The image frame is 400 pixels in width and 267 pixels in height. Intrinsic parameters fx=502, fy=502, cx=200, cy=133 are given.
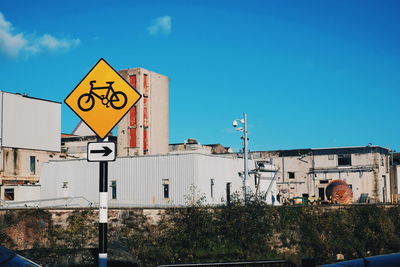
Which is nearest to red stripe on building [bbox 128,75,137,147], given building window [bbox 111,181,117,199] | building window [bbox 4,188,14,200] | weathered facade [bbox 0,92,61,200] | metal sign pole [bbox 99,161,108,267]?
building window [bbox 111,181,117,199]

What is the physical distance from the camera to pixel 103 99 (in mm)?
8516

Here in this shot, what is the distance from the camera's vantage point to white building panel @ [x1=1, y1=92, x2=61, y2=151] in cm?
5209

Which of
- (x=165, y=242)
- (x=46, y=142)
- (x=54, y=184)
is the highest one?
(x=46, y=142)

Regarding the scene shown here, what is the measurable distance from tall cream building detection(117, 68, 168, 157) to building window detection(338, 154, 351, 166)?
77.2 feet

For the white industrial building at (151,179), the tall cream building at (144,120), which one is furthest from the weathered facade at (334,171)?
the tall cream building at (144,120)

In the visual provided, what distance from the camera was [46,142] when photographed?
55812mm

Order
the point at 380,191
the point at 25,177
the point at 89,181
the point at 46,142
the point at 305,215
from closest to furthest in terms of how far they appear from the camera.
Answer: the point at 305,215 → the point at 89,181 → the point at 25,177 → the point at 46,142 → the point at 380,191

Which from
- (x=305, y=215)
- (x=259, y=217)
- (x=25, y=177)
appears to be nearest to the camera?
(x=259, y=217)

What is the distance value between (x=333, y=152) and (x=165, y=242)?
119ft

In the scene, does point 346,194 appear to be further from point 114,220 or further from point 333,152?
point 114,220

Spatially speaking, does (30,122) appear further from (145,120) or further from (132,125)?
(145,120)

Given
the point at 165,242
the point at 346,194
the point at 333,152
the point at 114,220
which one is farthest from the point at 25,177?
the point at 333,152

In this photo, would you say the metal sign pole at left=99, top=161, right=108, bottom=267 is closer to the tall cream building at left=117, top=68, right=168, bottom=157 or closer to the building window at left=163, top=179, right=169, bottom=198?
the building window at left=163, top=179, right=169, bottom=198

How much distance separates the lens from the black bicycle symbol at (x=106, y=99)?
8469 mm
